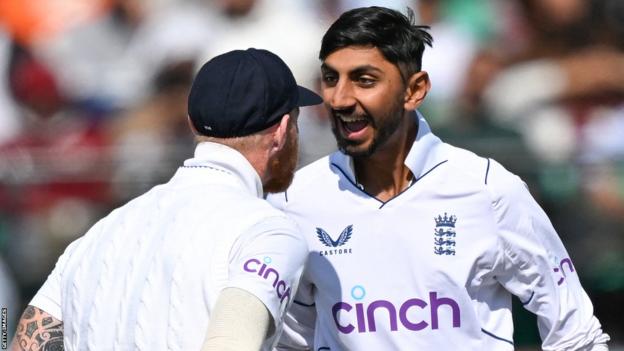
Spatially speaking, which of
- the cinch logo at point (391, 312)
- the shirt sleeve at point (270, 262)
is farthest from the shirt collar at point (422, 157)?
the shirt sleeve at point (270, 262)

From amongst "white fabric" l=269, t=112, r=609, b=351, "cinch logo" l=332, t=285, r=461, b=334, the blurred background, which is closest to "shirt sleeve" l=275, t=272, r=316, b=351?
"white fabric" l=269, t=112, r=609, b=351

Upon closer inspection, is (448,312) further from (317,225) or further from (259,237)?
(259,237)

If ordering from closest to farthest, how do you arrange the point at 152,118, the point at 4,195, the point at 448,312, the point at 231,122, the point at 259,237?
the point at 259,237, the point at 231,122, the point at 448,312, the point at 4,195, the point at 152,118

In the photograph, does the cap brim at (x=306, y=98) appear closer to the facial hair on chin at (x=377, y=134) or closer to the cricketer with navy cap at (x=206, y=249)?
the cricketer with navy cap at (x=206, y=249)

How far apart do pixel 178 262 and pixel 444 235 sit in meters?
1.06

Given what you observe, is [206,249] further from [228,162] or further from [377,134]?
[377,134]

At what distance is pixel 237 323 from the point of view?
2412mm

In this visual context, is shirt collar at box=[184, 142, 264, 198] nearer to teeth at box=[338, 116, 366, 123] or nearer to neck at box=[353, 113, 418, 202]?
teeth at box=[338, 116, 366, 123]

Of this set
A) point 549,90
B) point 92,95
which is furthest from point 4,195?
point 549,90

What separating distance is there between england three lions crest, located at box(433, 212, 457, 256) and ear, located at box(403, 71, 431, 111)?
→ 0.36 meters

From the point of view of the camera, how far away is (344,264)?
345 cm

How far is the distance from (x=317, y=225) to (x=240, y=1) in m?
3.96

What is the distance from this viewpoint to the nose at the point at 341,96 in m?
3.40

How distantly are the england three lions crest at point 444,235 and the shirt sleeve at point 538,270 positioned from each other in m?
0.14
